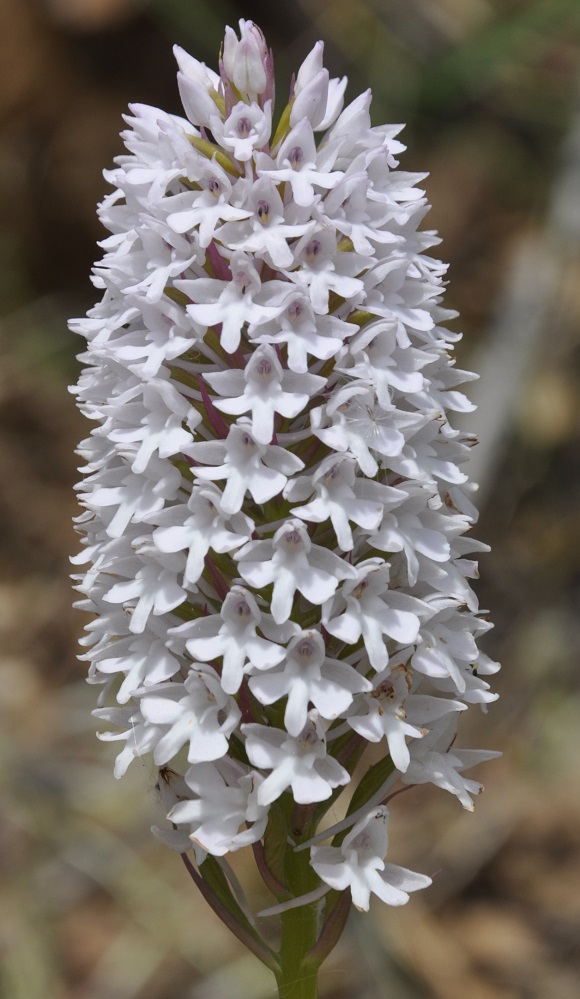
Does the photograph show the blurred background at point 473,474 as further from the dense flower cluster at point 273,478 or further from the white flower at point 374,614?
the white flower at point 374,614

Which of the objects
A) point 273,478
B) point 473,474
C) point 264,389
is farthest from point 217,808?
point 473,474

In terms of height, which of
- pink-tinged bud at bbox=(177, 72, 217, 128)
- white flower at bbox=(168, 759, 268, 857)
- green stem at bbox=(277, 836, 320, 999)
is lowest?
green stem at bbox=(277, 836, 320, 999)

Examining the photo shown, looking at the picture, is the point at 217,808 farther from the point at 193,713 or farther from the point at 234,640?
the point at 234,640

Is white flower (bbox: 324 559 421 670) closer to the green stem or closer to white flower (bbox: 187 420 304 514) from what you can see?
white flower (bbox: 187 420 304 514)

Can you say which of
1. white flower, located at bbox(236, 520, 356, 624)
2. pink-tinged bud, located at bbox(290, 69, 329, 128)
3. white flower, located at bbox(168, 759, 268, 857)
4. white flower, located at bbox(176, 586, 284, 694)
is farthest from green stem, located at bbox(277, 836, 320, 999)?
pink-tinged bud, located at bbox(290, 69, 329, 128)

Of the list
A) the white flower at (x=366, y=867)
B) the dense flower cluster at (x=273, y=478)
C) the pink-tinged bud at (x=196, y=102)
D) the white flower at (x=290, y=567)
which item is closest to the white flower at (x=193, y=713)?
the dense flower cluster at (x=273, y=478)

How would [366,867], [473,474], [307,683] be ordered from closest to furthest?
1. [307,683]
2. [366,867]
3. [473,474]
